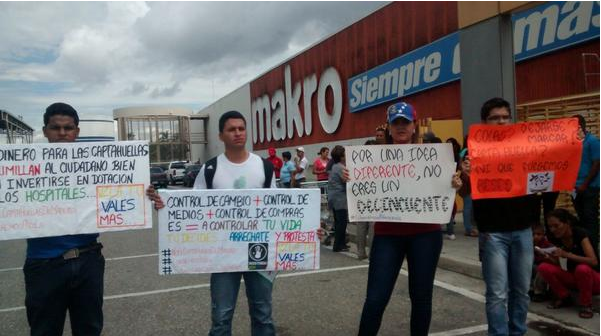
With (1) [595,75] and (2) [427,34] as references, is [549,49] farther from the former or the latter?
(2) [427,34]

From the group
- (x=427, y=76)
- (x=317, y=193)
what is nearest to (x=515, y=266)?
(x=317, y=193)

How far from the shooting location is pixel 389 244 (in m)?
3.54

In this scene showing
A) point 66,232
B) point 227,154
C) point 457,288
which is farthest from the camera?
point 457,288

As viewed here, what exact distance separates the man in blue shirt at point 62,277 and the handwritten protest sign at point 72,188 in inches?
3.5

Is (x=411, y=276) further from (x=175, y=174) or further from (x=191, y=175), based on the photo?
(x=175, y=174)

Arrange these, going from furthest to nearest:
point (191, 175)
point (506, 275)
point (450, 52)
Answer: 1. point (191, 175)
2. point (450, 52)
3. point (506, 275)

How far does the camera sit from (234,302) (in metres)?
3.31

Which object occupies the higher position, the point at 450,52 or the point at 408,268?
the point at 450,52

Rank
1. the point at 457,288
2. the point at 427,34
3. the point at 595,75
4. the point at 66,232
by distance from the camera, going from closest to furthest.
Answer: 1. the point at 66,232
2. the point at 457,288
3. the point at 595,75
4. the point at 427,34

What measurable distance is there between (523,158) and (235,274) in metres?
2.37

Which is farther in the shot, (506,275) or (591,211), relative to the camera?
(591,211)

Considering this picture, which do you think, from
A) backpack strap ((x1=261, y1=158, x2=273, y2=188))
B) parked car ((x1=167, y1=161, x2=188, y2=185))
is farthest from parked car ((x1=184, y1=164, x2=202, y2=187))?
backpack strap ((x1=261, y1=158, x2=273, y2=188))

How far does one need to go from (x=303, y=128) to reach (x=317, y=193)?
68.6 ft

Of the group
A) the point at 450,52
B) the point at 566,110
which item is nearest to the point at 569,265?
the point at 566,110
